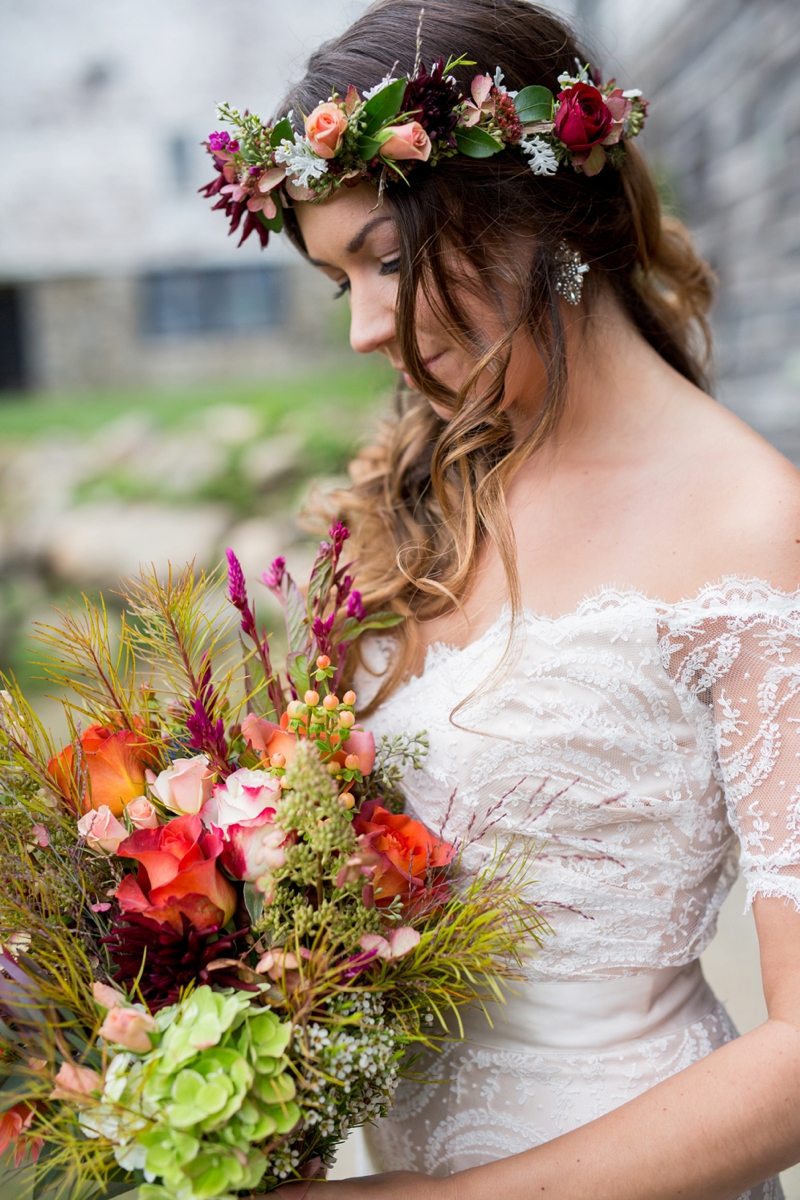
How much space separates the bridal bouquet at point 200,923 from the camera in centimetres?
87

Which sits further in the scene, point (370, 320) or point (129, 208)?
point (129, 208)

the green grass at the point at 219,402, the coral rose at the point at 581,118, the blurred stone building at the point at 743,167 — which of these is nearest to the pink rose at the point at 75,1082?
the coral rose at the point at 581,118

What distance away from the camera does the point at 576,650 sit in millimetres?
1271

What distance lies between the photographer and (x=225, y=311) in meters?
14.3

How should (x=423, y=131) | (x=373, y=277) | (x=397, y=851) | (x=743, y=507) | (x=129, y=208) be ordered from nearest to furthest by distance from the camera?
(x=397, y=851), (x=743, y=507), (x=423, y=131), (x=373, y=277), (x=129, y=208)

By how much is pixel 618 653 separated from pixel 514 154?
79 centimetres

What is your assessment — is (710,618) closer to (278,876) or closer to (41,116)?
(278,876)

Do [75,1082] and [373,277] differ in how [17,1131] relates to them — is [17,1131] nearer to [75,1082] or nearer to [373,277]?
[75,1082]

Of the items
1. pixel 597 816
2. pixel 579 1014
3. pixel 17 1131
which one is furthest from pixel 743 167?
pixel 17 1131

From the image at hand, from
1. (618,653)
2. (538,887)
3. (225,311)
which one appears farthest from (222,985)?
(225,311)

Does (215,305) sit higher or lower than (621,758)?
lower

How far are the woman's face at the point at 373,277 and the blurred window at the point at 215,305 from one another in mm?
13343

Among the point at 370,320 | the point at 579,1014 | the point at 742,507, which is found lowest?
the point at 579,1014

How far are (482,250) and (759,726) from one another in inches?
31.7
